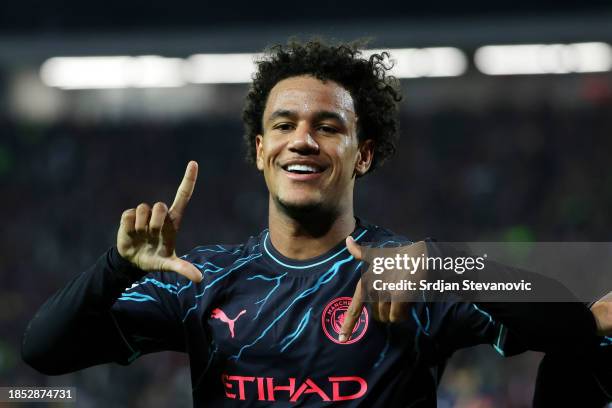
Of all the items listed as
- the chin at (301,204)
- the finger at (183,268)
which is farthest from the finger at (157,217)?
the chin at (301,204)

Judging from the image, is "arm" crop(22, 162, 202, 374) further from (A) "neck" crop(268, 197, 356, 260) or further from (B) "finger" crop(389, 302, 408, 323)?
(B) "finger" crop(389, 302, 408, 323)

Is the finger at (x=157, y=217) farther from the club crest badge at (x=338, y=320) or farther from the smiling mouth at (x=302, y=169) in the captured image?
the club crest badge at (x=338, y=320)

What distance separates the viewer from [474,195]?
13.2m

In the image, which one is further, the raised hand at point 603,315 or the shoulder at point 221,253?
the shoulder at point 221,253

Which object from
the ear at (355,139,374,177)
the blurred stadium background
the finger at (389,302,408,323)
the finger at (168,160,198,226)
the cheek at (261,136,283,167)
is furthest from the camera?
the blurred stadium background

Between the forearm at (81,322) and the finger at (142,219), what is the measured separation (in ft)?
0.42

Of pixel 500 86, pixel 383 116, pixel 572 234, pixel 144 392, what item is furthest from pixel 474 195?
pixel 383 116

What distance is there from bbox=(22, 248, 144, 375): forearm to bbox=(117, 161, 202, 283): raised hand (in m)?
0.05

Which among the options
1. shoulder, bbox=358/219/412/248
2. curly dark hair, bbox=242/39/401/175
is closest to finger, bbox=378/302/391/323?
shoulder, bbox=358/219/412/248

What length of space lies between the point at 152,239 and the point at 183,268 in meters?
0.14

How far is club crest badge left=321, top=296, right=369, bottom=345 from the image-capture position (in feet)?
10.0

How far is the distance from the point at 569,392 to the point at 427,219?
10.0m

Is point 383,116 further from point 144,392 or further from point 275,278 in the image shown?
point 144,392

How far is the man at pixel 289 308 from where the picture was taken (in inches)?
116
